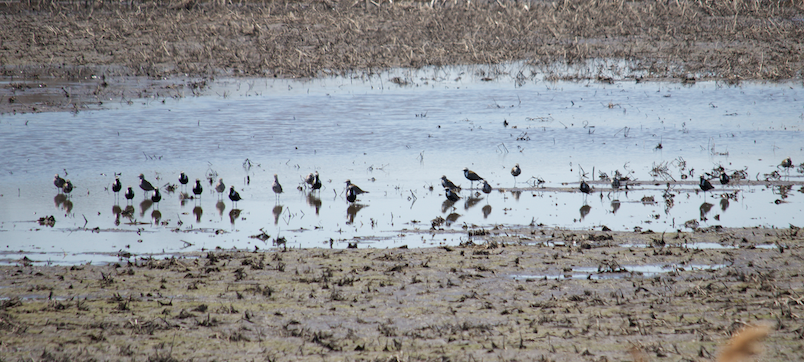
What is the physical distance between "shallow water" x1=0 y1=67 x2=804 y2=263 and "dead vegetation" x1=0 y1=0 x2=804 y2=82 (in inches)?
90.1

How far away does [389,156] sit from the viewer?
769 inches

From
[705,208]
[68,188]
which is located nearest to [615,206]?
[705,208]

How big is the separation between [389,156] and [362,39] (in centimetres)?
1670

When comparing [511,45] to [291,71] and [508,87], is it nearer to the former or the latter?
[508,87]

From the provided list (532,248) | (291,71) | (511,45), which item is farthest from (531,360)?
(511,45)

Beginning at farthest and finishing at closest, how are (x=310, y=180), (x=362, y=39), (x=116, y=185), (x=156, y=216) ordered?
(x=362, y=39)
(x=310, y=180)
(x=116, y=185)
(x=156, y=216)

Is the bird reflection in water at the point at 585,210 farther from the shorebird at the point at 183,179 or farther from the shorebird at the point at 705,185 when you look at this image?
the shorebird at the point at 183,179

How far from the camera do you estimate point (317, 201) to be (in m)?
15.1

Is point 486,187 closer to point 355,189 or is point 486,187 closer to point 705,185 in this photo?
point 355,189

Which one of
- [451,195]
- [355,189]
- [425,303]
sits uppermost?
[355,189]

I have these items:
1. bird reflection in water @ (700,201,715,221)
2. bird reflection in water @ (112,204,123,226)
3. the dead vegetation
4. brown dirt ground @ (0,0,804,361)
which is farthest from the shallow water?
the dead vegetation

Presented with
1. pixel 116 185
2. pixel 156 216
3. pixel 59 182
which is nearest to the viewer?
pixel 156 216

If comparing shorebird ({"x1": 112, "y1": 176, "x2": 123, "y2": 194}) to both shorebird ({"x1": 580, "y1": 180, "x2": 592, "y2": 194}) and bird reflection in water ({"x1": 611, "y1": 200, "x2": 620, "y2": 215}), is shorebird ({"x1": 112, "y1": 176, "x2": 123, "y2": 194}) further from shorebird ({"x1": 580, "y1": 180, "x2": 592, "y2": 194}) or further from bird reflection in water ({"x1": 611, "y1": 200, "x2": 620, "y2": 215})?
bird reflection in water ({"x1": 611, "y1": 200, "x2": 620, "y2": 215})

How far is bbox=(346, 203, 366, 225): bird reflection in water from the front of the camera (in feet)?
44.4
